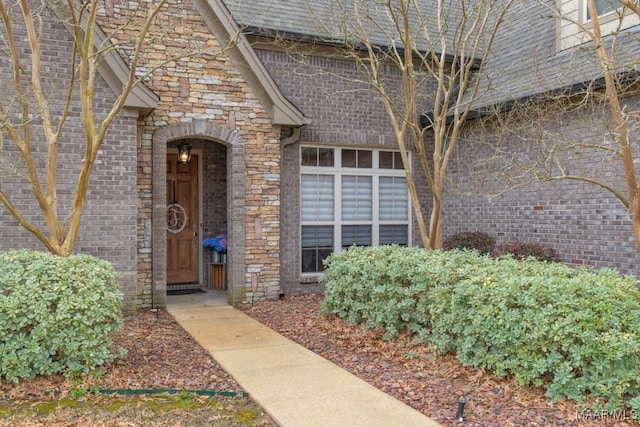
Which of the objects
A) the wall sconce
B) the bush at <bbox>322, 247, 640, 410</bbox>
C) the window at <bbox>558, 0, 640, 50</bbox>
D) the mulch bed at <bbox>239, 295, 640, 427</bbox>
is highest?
the window at <bbox>558, 0, 640, 50</bbox>

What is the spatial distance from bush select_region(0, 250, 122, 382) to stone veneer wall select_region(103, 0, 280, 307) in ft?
11.2

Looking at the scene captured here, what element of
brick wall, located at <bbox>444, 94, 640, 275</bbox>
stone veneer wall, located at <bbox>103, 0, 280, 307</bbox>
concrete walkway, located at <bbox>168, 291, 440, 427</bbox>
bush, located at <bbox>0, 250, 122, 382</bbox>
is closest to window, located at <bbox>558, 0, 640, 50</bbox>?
brick wall, located at <bbox>444, 94, 640, 275</bbox>

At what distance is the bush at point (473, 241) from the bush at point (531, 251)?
72 cm

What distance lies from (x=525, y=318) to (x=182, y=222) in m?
7.66

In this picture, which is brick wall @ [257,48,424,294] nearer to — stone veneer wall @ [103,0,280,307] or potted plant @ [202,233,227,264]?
stone veneer wall @ [103,0,280,307]

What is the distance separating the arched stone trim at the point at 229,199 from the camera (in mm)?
8523

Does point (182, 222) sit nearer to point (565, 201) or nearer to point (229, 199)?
point (229, 199)

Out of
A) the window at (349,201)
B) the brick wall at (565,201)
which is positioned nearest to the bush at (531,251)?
the brick wall at (565,201)

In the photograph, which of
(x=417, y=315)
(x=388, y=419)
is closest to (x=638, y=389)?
(x=388, y=419)

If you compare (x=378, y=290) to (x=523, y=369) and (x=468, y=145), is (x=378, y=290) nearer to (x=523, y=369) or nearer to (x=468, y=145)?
(x=523, y=369)

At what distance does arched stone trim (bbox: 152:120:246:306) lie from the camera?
8.52 meters

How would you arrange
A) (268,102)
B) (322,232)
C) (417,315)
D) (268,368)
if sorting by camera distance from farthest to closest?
(322,232), (268,102), (417,315), (268,368)

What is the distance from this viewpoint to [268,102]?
9.20 m

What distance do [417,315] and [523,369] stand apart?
5.18ft
